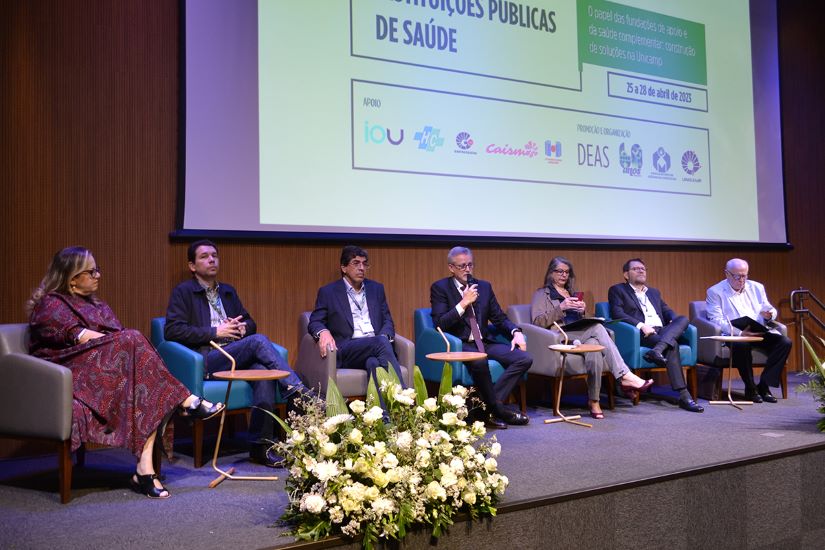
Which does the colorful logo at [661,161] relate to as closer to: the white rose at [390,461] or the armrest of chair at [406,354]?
the armrest of chair at [406,354]

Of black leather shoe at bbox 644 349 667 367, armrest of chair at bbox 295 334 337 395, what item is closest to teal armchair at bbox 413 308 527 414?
armrest of chair at bbox 295 334 337 395

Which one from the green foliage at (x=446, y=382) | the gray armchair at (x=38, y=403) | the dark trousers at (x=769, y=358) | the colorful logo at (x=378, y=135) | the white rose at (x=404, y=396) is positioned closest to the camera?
the white rose at (x=404, y=396)

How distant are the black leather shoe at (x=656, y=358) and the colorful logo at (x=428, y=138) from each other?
1980mm

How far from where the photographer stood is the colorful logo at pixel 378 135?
459 cm

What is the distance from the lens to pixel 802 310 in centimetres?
664

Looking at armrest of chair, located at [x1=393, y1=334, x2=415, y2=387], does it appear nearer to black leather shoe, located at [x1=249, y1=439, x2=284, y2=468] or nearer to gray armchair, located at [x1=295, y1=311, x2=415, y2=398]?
gray armchair, located at [x1=295, y1=311, x2=415, y2=398]

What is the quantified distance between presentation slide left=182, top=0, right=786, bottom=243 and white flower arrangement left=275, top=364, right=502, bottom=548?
2226 millimetres

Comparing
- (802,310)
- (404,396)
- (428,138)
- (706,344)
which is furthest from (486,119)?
(802,310)

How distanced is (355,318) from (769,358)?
307 centimetres

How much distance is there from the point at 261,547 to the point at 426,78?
342 cm

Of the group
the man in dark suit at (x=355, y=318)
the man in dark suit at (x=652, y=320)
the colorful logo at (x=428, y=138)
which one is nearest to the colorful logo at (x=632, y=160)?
the man in dark suit at (x=652, y=320)

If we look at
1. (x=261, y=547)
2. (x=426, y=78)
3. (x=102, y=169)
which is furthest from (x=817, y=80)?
(x=261, y=547)

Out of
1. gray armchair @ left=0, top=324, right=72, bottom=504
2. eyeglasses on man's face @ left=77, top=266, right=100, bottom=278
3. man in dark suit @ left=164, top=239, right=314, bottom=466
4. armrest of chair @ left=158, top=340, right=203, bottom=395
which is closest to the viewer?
gray armchair @ left=0, top=324, right=72, bottom=504

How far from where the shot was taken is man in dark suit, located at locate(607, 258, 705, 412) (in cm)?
492
